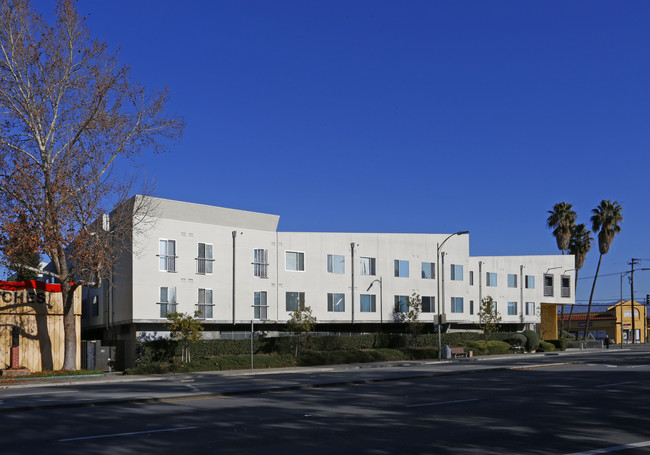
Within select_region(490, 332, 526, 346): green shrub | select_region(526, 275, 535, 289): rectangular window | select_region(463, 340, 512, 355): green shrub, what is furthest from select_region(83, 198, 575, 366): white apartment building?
select_region(526, 275, 535, 289): rectangular window

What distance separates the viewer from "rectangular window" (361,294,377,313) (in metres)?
53.2

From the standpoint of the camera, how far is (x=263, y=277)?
4775 centimetres

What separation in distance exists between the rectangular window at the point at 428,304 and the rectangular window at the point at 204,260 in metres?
19.6

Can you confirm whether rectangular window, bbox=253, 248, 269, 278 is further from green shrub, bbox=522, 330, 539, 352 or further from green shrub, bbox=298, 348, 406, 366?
green shrub, bbox=522, 330, 539, 352

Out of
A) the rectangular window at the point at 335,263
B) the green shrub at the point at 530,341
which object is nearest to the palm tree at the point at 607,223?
the green shrub at the point at 530,341

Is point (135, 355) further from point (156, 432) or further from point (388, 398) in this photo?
point (156, 432)

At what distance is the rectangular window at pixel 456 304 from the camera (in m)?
59.3

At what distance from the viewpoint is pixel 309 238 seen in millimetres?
50688

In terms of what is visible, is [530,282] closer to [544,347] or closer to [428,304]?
[544,347]

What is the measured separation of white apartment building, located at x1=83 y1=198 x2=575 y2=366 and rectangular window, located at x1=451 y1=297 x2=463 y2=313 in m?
0.10

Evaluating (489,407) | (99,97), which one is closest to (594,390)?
(489,407)

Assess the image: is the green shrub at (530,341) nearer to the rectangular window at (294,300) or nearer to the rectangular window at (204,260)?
the rectangular window at (294,300)

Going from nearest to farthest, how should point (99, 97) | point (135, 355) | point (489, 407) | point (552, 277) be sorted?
1. point (489, 407)
2. point (99, 97)
3. point (135, 355)
4. point (552, 277)

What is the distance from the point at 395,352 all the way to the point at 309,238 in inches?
405
